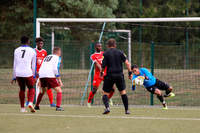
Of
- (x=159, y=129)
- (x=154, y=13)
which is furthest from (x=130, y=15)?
(x=159, y=129)

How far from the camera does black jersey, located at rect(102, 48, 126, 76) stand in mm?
11617

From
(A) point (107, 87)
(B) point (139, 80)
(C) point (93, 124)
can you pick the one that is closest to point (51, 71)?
(A) point (107, 87)

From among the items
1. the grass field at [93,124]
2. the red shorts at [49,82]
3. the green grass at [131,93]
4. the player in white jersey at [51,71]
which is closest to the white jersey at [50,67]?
the player in white jersey at [51,71]

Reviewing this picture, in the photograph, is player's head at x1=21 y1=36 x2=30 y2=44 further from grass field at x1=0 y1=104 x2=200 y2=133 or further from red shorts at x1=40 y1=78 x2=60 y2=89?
grass field at x1=0 y1=104 x2=200 y2=133

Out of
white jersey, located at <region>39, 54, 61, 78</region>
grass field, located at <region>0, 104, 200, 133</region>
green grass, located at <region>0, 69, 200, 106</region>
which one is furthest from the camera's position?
green grass, located at <region>0, 69, 200, 106</region>

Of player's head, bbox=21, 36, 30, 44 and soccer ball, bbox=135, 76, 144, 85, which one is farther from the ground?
A: player's head, bbox=21, 36, 30, 44

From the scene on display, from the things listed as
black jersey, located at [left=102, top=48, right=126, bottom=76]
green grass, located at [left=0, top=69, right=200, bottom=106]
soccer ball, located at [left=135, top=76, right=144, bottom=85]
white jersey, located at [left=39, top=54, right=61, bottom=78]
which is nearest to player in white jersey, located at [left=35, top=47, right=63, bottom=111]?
white jersey, located at [left=39, top=54, right=61, bottom=78]

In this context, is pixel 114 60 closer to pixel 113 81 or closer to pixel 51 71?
pixel 113 81

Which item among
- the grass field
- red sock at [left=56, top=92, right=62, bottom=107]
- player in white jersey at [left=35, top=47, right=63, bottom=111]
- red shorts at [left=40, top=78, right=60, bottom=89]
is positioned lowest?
the grass field

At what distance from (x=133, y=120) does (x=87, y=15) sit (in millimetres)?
26570

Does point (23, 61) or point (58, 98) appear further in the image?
point (58, 98)

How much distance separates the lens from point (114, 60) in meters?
11.6

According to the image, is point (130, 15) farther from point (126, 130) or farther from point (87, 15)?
point (126, 130)

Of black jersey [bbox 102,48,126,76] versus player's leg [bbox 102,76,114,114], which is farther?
player's leg [bbox 102,76,114,114]
